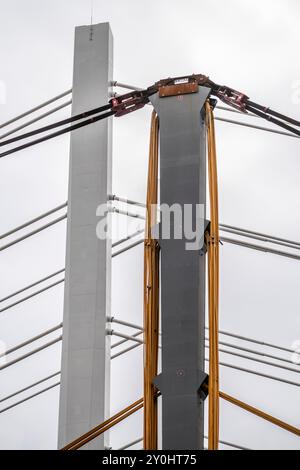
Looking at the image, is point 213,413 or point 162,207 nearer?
point 213,413

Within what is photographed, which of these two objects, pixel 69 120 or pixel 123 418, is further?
pixel 69 120

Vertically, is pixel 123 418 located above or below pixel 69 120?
below

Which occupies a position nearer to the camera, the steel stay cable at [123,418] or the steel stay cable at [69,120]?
the steel stay cable at [123,418]

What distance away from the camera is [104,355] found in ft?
75.0

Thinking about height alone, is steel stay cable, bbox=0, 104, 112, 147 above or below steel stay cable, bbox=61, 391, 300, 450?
above

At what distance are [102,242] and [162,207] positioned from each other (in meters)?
2.81

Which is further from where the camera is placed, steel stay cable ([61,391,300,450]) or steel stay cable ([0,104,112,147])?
steel stay cable ([0,104,112,147])

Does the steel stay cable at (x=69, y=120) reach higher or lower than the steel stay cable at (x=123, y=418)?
higher
